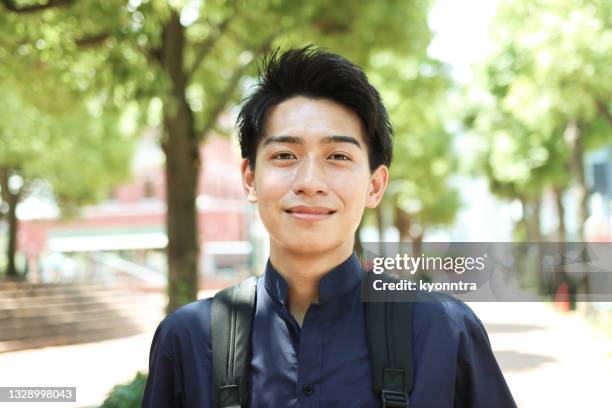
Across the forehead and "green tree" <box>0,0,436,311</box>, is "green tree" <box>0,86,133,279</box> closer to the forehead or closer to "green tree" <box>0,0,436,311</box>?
"green tree" <box>0,0,436,311</box>

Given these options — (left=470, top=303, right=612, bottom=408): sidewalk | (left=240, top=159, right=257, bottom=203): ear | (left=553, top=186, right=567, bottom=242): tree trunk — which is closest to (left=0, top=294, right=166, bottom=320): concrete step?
(left=470, top=303, right=612, bottom=408): sidewalk

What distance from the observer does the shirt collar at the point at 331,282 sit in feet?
6.00

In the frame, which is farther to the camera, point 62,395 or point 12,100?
point 12,100

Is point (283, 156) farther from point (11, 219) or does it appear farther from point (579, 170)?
point (11, 219)

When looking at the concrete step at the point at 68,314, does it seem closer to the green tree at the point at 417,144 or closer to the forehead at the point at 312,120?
the green tree at the point at 417,144

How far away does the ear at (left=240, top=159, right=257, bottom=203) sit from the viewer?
2.06m

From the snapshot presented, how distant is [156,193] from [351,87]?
40225mm

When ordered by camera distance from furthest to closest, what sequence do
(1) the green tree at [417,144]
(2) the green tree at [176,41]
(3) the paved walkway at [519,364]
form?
1. (1) the green tree at [417,144]
2. (3) the paved walkway at [519,364]
3. (2) the green tree at [176,41]

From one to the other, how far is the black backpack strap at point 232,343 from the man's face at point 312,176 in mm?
190

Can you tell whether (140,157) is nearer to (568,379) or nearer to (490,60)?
(490,60)

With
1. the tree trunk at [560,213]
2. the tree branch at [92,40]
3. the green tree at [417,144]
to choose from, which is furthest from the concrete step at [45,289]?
the tree trunk at [560,213]

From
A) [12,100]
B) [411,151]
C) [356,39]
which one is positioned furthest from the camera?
[411,151]

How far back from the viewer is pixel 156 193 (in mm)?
41125

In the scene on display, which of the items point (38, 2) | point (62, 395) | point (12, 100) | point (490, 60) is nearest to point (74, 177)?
point (12, 100)
